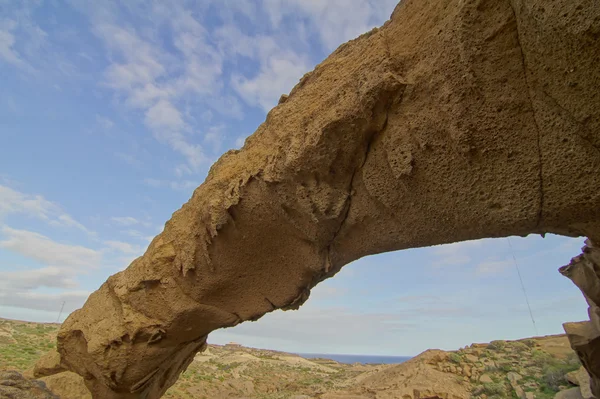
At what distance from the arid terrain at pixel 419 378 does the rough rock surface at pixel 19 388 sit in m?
0.02

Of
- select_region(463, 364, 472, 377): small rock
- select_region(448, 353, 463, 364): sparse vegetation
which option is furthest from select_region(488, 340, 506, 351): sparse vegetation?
select_region(463, 364, 472, 377): small rock

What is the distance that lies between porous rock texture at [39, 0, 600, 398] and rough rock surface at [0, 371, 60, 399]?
67 centimetres

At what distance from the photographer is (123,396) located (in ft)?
20.9

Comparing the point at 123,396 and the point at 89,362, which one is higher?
the point at 89,362

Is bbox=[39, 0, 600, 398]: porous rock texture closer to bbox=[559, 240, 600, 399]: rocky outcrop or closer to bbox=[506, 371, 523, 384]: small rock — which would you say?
bbox=[559, 240, 600, 399]: rocky outcrop

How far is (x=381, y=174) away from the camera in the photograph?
3691mm

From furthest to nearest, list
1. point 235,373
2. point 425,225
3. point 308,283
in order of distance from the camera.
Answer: point 235,373 → point 308,283 → point 425,225

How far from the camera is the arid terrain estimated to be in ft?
28.4

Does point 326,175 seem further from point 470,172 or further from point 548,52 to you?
point 548,52

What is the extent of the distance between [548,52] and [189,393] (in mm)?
13614

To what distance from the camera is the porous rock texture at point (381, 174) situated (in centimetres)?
259

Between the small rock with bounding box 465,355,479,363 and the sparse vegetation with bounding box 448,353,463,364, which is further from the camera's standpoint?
the sparse vegetation with bounding box 448,353,463,364

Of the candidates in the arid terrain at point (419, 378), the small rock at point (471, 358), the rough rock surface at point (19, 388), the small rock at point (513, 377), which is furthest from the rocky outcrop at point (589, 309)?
the rough rock surface at point (19, 388)

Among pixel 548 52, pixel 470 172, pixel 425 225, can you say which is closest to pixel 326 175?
pixel 425 225
